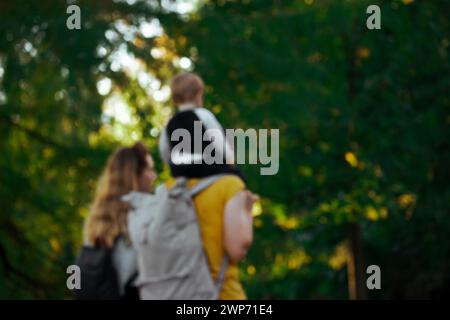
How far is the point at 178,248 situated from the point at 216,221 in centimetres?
21

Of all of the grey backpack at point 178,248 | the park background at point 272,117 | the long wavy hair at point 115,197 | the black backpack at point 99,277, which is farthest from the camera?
the park background at point 272,117

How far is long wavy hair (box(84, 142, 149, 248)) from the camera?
559 centimetres

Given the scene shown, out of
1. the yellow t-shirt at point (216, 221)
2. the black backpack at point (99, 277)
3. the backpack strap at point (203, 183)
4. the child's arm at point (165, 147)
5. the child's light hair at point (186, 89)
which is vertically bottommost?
the black backpack at point (99, 277)

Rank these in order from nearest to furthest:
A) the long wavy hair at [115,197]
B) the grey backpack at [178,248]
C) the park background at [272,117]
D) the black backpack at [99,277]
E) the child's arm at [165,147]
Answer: the grey backpack at [178,248] → the child's arm at [165,147] → the black backpack at [99,277] → the long wavy hair at [115,197] → the park background at [272,117]

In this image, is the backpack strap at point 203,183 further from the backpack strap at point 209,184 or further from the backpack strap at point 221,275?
the backpack strap at point 221,275

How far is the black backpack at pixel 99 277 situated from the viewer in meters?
5.48

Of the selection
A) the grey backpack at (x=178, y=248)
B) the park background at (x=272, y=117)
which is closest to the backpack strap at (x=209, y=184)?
the grey backpack at (x=178, y=248)

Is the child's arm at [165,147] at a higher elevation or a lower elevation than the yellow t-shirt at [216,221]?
higher

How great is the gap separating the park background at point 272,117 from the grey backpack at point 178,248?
3815 millimetres

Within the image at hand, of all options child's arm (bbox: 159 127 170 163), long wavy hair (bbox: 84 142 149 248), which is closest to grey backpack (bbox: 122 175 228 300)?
child's arm (bbox: 159 127 170 163)

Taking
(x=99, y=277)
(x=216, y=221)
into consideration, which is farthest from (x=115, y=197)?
(x=216, y=221)

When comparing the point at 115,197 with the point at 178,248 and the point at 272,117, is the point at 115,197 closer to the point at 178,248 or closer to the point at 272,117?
the point at 178,248

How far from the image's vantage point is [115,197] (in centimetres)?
575
